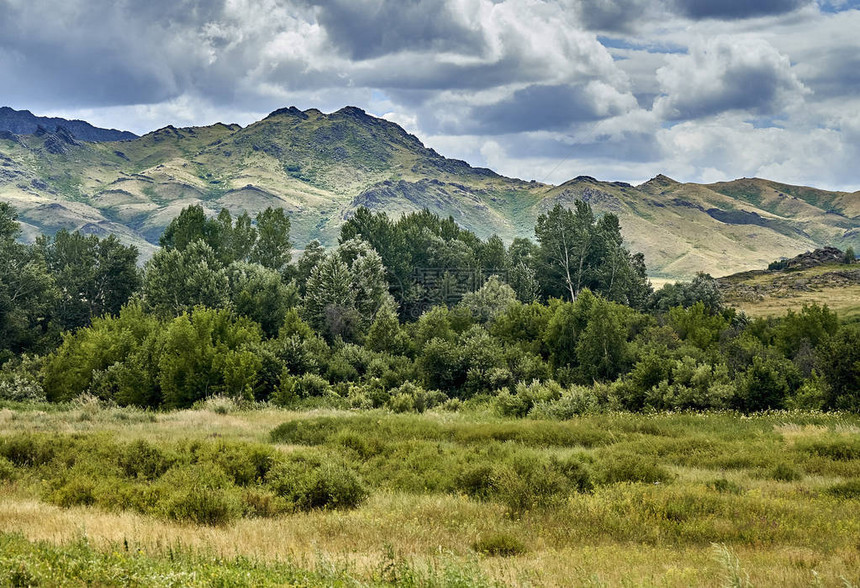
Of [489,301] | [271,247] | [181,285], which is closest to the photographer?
[181,285]

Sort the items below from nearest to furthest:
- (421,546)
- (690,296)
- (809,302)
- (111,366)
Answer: (421,546) → (111,366) → (690,296) → (809,302)

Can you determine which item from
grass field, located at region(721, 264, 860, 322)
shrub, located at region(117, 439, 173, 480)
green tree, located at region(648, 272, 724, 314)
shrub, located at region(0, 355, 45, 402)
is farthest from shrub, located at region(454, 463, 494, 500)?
grass field, located at region(721, 264, 860, 322)

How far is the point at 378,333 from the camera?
5328 cm

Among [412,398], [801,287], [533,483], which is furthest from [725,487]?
[801,287]

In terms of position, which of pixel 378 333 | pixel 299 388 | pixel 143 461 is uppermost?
pixel 378 333

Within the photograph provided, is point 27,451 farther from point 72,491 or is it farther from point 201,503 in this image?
point 201,503

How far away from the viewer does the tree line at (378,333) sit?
3628 centimetres

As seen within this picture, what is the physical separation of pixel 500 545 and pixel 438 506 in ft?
11.0

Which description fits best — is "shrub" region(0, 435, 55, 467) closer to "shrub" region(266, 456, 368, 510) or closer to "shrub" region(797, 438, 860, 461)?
"shrub" region(266, 456, 368, 510)

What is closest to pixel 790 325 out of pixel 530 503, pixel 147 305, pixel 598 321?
pixel 598 321

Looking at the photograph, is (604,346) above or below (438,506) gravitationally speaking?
above

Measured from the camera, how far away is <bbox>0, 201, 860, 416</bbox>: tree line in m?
36.3

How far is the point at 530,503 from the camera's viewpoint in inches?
576

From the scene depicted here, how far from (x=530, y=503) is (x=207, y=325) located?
36.3 metres
